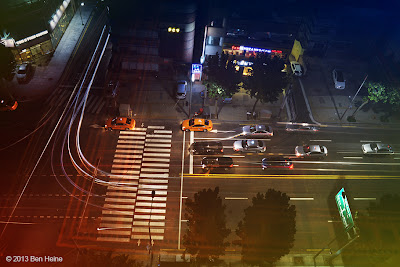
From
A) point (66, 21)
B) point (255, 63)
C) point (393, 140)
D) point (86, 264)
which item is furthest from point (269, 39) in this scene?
point (86, 264)

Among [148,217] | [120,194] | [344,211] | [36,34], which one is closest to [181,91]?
[120,194]

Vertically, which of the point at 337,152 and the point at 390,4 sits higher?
the point at 390,4

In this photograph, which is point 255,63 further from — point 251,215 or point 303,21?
point 251,215

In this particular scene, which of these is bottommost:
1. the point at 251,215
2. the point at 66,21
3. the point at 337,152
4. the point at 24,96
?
the point at 251,215

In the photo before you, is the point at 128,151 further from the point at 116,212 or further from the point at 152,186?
the point at 116,212

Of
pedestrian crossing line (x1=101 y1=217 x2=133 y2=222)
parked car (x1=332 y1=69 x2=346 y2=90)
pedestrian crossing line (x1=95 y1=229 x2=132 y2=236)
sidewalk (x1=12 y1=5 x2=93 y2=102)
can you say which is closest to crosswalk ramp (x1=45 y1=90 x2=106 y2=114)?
sidewalk (x1=12 y1=5 x2=93 y2=102)

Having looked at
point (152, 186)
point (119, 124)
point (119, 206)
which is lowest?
point (119, 206)
